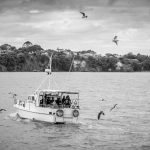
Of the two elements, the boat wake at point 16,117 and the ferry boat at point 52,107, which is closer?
the ferry boat at point 52,107

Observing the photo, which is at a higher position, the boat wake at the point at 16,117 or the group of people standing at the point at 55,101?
the group of people standing at the point at 55,101

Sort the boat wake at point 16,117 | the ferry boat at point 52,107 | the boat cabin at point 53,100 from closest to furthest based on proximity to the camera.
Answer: the ferry boat at point 52,107 < the boat cabin at point 53,100 < the boat wake at point 16,117

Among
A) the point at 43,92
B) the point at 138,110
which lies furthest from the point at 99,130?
the point at 138,110

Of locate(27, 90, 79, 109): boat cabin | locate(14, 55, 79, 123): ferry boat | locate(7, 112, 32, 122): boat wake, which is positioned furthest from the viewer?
locate(7, 112, 32, 122): boat wake

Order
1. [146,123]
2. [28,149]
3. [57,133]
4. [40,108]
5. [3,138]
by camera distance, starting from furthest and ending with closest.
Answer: [146,123] → [40,108] → [57,133] → [3,138] → [28,149]

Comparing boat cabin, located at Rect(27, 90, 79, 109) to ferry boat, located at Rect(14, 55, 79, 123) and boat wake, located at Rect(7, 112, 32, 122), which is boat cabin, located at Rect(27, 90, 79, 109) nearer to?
ferry boat, located at Rect(14, 55, 79, 123)

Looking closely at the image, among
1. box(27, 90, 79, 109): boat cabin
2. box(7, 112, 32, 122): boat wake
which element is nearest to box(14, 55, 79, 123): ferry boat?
box(27, 90, 79, 109): boat cabin

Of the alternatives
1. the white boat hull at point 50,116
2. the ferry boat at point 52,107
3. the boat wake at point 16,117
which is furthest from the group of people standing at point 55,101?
the boat wake at point 16,117

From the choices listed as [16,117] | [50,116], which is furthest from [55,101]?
[16,117]

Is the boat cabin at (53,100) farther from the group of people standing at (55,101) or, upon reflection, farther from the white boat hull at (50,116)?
the white boat hull at (50,116)

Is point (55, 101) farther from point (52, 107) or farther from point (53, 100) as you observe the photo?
point (52, 107)

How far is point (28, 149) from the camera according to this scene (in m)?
A: 35.6

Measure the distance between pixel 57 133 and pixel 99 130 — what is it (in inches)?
168

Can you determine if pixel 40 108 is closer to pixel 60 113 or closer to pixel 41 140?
pixel 60 113
